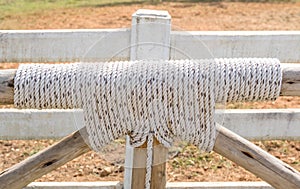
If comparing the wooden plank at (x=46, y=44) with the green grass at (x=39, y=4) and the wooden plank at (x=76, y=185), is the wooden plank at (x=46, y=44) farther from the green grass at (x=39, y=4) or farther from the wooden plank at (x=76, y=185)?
the green grass at (x=39, y=4)

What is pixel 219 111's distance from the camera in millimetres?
1952

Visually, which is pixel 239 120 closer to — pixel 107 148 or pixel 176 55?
pixel 176 55

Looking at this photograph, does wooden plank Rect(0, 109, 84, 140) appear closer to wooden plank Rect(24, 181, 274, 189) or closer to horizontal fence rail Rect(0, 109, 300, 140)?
horizontal fence rail Rect(0, 109, 300, 140)

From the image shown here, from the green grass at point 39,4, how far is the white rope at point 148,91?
8.93 m

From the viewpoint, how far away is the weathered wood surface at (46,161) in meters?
2.06

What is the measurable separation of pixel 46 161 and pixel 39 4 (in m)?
10.00

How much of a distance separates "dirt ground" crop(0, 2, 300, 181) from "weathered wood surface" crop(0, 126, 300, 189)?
15 centimetres

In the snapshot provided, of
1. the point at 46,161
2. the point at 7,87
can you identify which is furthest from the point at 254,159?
the point at 7,87

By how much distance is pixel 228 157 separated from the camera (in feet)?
6.58

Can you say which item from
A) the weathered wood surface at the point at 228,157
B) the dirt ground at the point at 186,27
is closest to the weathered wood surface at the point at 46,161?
the weathered wood surface at the point at 228,157

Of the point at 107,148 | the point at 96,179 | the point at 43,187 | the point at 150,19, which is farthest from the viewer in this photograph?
the point at 96,179

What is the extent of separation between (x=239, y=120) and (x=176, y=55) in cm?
62

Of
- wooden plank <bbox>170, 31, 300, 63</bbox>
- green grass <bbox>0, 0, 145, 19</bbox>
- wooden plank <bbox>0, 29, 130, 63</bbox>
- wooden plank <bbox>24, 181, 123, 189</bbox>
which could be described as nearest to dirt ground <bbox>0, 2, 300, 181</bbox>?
wooden plank <bbox>24, 181, 123, 189</bbox>

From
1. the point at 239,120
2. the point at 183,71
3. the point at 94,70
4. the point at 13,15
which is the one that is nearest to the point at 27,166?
the point at 94,70
